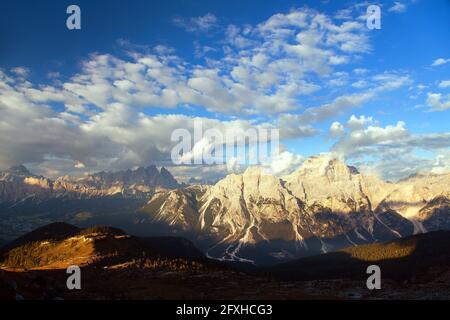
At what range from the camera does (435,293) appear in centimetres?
19900
